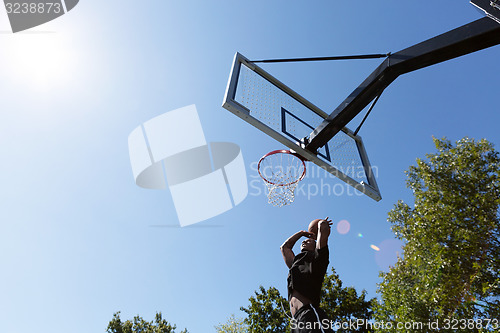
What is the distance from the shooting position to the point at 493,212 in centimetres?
1140

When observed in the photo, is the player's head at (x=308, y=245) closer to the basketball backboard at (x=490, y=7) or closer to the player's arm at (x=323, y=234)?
the player's arm at (x=323, y=234)

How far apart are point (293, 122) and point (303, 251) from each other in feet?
12.3

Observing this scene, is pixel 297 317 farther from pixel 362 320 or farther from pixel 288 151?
pixel 362 320

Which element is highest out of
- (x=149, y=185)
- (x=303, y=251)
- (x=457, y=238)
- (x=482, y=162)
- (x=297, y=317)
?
(x=149, y=185)

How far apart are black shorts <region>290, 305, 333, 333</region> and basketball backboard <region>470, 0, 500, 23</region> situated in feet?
15.6

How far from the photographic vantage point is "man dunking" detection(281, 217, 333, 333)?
8.75ft

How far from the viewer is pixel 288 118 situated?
670cm

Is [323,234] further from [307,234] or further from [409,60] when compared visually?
[409,60]

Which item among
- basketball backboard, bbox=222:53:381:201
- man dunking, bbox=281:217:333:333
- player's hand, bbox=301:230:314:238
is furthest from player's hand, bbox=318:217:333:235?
basketball backboard, bbox=222:53:381:201

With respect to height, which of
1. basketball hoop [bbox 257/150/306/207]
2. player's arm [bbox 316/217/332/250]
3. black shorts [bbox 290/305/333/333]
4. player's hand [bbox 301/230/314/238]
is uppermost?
basketball hoop [bbox 257/150/306/207]

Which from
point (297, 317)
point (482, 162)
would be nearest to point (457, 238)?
point (482, 162)

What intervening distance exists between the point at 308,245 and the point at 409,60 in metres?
4.18

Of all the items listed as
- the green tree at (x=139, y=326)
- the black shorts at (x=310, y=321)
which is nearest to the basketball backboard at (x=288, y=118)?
the black shorts at (x=310, y=321)

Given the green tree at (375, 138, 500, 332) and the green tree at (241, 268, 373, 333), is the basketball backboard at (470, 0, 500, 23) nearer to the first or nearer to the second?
the green tree at (375, 138, 500, 332)
